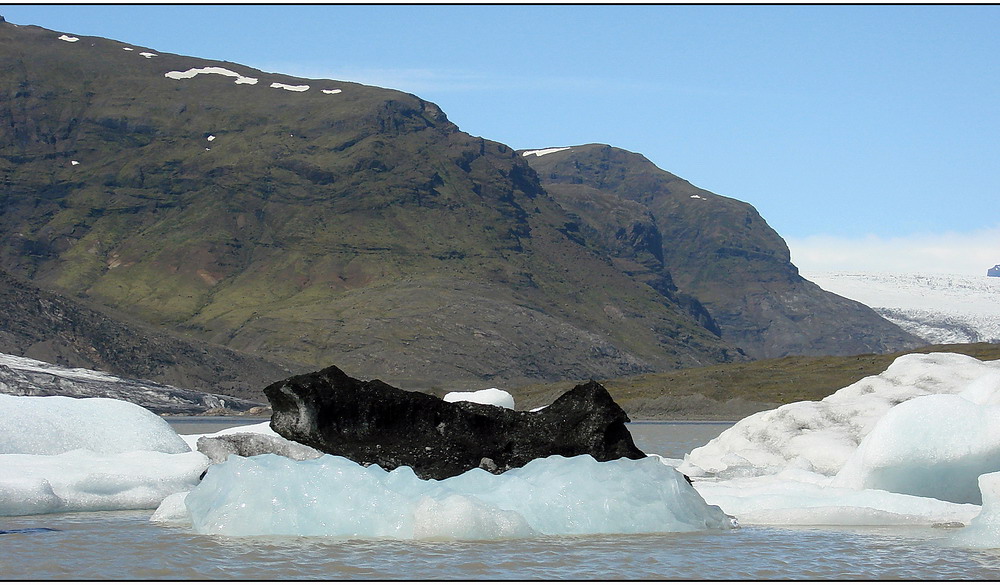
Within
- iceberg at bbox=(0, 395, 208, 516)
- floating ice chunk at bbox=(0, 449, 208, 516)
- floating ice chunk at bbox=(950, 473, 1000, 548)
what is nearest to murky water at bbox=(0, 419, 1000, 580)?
floating ice chunk at bbox=(950, 473, 1000, 548)

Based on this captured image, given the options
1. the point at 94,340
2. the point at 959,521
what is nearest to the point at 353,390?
the point at 959,521

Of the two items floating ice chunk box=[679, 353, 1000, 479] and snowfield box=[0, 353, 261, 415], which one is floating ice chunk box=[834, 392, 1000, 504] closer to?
floating ice chunk box=[679, 353, 1000, 479]

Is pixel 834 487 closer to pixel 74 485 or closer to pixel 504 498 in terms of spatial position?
pixel 504 498

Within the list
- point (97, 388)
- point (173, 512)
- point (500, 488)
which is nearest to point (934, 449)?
point (500, 488)

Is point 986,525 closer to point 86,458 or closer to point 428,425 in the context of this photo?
point 428,425

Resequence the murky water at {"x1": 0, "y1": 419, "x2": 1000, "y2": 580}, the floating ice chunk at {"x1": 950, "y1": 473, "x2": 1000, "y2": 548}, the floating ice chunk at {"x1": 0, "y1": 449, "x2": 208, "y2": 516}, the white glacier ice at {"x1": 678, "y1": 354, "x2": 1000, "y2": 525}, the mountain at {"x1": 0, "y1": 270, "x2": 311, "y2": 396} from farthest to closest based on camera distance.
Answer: the mountain at {"x1": 0, "y1": 270, "x2": 311, "y2": 396} < the floating ice chunk at {"x1": 0, "y1": 449, "x2": 208, "y2": 516} < the white glacier ice at {"x1": 678, "y1": 354, "x2": 1000, "y2": 525} < the floating ice chunk at {"x1": 950, "y1": 473, "x2": 1000, "y2": 548} < the murky water at {"x1": 0, "y1": 419, "x2": 1000, "y2": 580}

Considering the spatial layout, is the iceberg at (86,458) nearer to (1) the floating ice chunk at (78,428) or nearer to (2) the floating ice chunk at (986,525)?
(1) the floating ice chunk at (78,428)

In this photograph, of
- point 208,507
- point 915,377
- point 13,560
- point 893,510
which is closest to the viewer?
point 13,560
